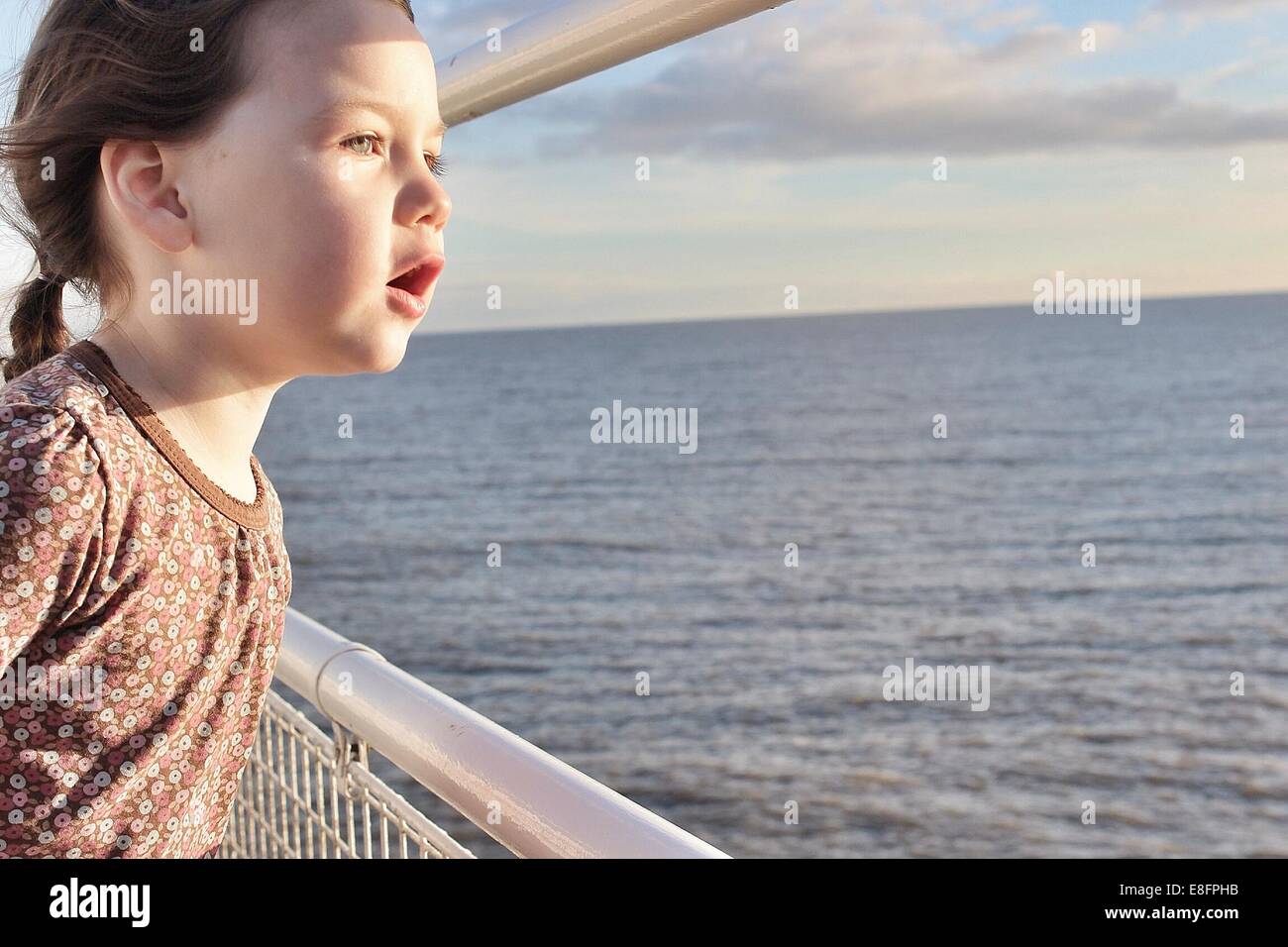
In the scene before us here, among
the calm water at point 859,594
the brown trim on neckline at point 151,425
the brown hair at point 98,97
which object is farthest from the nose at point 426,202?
the calm water at point 859,594

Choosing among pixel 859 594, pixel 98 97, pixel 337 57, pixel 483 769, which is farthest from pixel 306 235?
pixel 859 594

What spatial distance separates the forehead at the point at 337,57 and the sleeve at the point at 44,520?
0.32m

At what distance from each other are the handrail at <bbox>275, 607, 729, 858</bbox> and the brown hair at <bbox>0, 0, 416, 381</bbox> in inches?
20.0

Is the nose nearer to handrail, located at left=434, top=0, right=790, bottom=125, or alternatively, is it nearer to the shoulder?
handrail, located at left=434, top=0, right=790, bottom=125

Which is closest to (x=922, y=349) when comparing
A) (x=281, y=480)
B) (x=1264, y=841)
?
(x=281, y=480)

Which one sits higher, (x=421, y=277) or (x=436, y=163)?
(x=436, y=163)

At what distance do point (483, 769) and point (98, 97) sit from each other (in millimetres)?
683

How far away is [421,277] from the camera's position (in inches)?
38.2

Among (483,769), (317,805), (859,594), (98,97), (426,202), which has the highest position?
(98,97)

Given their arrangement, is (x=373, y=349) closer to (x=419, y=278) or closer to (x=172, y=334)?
(x=419, y=278)

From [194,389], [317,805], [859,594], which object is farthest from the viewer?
[859,594]

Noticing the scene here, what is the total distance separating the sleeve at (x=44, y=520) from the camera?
2.68 ft

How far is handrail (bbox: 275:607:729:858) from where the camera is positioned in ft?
2.84
